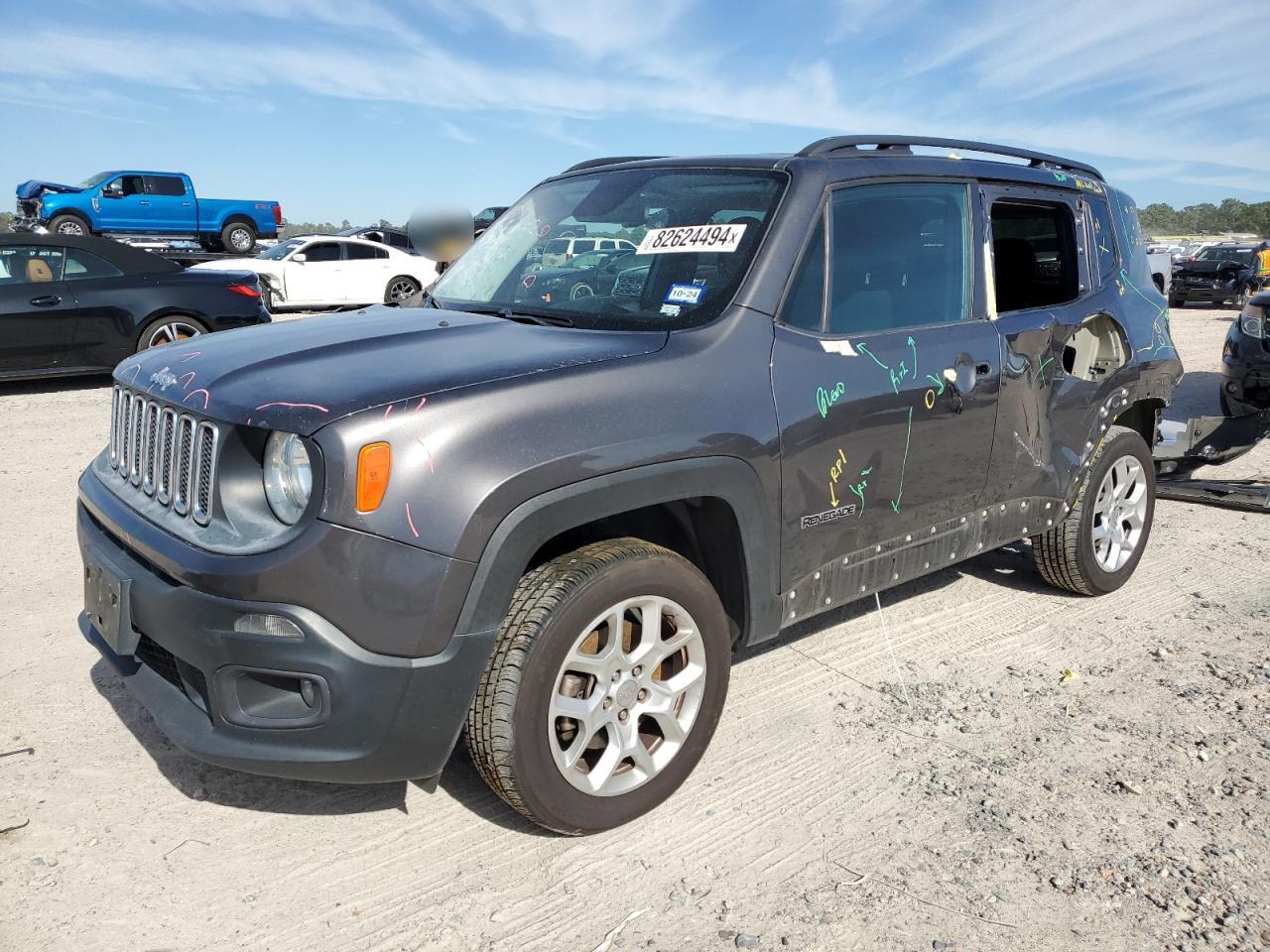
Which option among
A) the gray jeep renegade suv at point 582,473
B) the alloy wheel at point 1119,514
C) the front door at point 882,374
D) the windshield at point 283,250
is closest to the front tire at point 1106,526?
the alloy wheel at point 1119,514

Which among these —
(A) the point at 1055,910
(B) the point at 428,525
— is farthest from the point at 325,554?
(A) the point at 1055,910

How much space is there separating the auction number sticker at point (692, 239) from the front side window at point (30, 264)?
27.5 ft

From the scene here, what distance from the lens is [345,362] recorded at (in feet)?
9.05

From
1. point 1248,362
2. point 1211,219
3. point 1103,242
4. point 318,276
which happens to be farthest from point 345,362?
point 1211,219

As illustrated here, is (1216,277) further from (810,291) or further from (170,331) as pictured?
(810,291)

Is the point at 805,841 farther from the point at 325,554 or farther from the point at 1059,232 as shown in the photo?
the point at 1059,232

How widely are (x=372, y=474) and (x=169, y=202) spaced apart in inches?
1031

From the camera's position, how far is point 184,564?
8.18ft

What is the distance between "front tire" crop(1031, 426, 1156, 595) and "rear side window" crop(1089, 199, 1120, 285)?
2.41 ft

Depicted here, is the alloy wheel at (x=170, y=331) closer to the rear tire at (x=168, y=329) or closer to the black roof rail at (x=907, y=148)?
the rear tire at (x=168, y=329)

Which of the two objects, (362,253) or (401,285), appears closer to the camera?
(362,253)

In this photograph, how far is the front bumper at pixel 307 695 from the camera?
2387 mm

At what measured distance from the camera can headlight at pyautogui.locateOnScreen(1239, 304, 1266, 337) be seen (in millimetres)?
7742

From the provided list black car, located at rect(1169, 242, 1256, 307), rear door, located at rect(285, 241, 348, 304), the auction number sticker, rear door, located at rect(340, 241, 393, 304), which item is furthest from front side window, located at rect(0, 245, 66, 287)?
black car, located at rect(1169, 242, 1256, 307)
